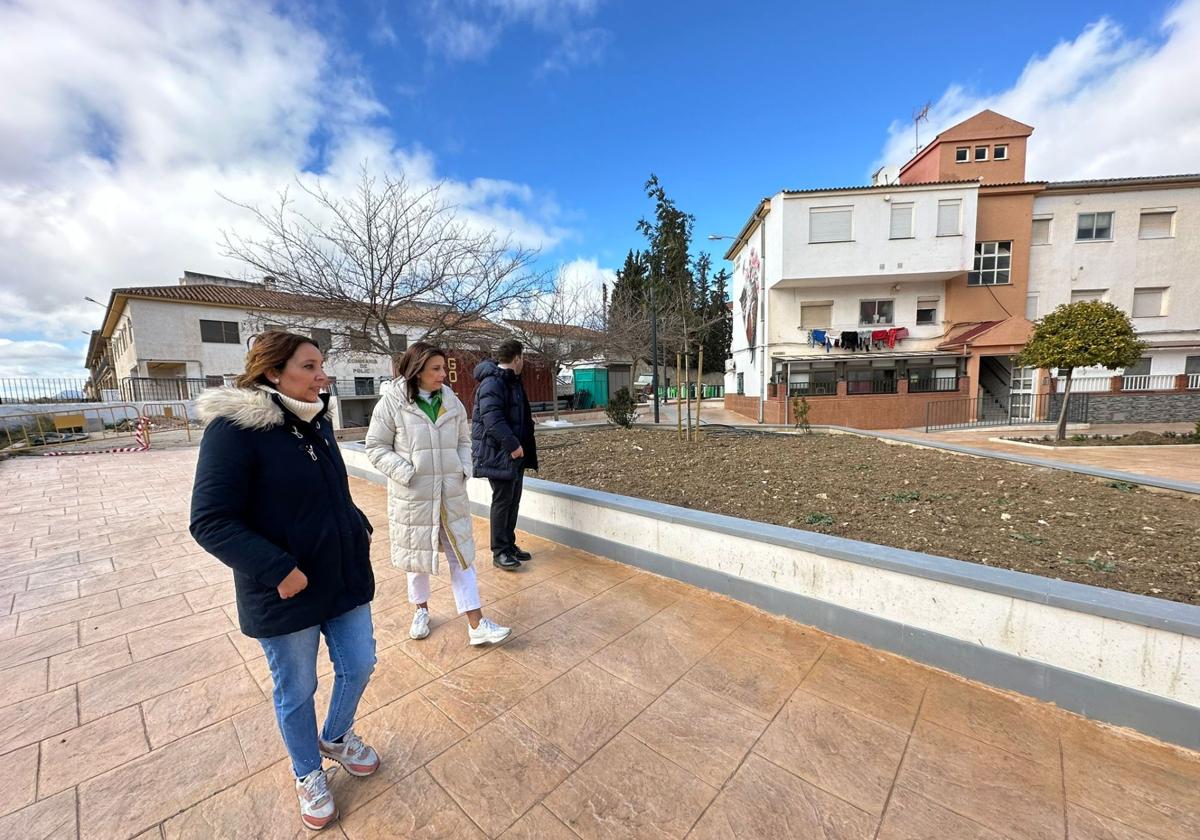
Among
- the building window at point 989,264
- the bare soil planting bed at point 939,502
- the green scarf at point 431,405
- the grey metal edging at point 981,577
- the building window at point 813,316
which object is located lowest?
the bare soil planting bed at point 939,502

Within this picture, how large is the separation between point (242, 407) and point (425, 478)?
1.26m

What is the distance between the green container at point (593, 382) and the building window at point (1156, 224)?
931 inches

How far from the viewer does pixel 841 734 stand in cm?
207

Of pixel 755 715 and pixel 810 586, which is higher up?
pixel 810 586

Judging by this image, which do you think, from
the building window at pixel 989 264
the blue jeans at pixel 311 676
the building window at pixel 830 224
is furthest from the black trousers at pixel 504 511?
the building window at pixel 989 264

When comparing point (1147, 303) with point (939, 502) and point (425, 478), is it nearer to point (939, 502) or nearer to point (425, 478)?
point (939, 502)

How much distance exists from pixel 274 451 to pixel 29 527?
690 centimetres

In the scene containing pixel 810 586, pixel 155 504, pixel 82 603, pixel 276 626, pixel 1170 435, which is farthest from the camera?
pixel 1170 435

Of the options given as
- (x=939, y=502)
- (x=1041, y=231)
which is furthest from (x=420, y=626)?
(x=1041, y=231)

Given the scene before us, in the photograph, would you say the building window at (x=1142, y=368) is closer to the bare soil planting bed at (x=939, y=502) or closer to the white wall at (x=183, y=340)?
the bare soil planting bed at (x=939, y=502)

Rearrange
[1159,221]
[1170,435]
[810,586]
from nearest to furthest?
[810,586], [1170,435], [1159,221]

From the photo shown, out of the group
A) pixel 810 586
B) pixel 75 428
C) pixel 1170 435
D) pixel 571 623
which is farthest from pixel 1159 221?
pixel 75 428

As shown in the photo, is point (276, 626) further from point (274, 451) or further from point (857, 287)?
point (857, 287)

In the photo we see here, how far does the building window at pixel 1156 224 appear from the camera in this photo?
59.2 ft
